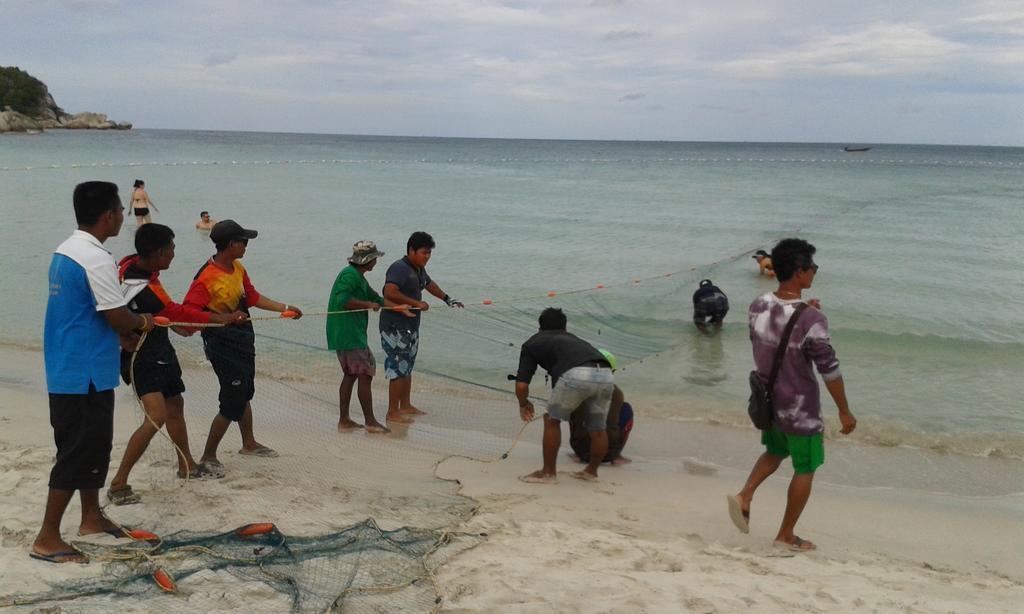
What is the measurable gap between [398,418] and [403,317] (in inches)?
36.1

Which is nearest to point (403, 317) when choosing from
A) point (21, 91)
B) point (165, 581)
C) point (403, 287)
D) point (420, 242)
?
point (403, 287)

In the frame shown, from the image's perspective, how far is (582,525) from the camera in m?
4.84

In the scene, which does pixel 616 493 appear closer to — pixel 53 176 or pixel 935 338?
pixel 935 338

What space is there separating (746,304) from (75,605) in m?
11.7

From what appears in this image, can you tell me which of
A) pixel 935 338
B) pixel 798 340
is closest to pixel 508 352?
pixel 798 340

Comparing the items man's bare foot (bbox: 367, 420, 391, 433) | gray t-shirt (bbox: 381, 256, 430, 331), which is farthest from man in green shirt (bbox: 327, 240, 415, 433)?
man's bare foot (bbox: 367, 420, 391, 433)

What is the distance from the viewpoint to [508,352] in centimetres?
821

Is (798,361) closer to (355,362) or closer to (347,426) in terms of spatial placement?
(355,362)

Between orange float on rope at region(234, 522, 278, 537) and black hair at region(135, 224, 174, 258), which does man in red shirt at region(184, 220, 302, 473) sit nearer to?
black hair at region(135, 224, 174, 258)

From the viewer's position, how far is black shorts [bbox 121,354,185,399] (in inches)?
181

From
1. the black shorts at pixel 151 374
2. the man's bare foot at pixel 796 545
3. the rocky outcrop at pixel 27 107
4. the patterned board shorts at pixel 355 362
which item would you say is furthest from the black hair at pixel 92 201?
the rocky outcrop at pixel 27 107

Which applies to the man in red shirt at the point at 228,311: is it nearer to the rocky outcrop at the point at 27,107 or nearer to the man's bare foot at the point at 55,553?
the man's bare foot at the point at 55,553

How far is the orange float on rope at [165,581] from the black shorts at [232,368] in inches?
74.1

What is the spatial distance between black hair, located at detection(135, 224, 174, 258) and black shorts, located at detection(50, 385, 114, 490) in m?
0.86
